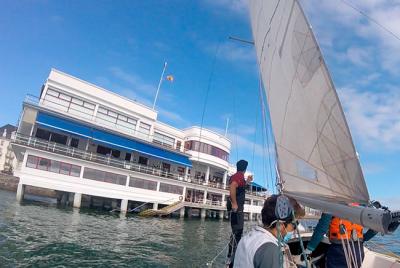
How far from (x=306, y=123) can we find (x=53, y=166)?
91.3ft

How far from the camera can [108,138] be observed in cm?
3234

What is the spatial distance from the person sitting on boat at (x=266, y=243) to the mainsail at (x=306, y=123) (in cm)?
80

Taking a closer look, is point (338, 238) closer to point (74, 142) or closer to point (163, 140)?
point (74, 142)

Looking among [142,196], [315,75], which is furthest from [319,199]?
[142,196]

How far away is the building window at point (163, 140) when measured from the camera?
39828 mm

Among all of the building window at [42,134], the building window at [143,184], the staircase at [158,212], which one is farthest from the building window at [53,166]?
the staircase at [158,212]

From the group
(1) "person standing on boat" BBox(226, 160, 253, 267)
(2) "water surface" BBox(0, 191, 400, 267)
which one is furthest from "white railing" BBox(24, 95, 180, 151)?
(1) "person standing on boat" BBox(226, 160, 253, 267)

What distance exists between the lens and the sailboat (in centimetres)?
296

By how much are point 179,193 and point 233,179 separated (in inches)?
1180

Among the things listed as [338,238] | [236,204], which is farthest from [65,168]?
[338,238]

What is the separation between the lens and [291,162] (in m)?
4.11

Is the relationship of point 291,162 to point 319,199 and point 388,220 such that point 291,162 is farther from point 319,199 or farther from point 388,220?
point 388,220

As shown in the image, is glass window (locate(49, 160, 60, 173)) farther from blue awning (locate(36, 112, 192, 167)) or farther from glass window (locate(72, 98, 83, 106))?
glass window (locate(72, 98, 83, 106))

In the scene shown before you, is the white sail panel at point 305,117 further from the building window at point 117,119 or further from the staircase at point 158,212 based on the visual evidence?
the building window at point 117,119
